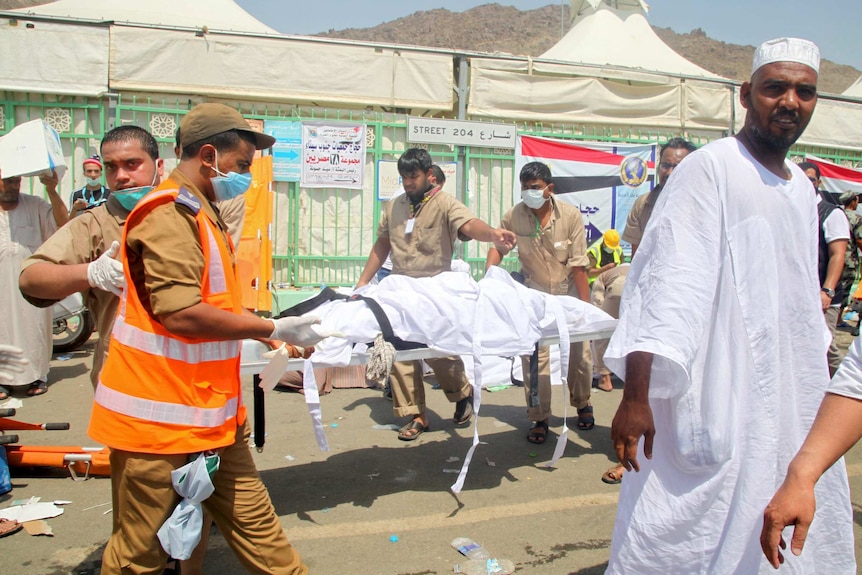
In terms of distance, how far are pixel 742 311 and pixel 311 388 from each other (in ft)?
7.47

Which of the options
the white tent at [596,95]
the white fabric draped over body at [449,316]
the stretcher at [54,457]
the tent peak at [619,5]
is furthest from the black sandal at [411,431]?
the tent peak at [619,5]

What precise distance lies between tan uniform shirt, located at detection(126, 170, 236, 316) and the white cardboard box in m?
3.03

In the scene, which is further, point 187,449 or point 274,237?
point 274,237

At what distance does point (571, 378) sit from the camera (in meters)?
5.40

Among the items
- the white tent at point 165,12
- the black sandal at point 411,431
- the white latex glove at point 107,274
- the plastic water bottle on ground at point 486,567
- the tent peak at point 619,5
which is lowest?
the plastic water bottle on ground at point 486,567

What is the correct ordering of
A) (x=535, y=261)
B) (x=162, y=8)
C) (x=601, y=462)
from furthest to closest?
(x=162, y=8), (x=535, y=261), (x=601, y=462)

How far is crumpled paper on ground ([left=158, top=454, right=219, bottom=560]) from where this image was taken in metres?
2.32

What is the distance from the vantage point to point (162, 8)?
11586 mm

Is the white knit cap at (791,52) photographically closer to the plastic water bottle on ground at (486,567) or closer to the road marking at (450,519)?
the plastic water bottle on ground at (486,567)

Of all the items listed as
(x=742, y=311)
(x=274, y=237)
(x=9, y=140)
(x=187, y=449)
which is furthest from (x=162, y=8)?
(x=742, y=311)

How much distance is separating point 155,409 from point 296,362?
145 centimetres

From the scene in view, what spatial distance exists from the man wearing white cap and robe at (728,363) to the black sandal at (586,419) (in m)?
3.36

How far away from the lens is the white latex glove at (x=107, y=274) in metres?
2.58

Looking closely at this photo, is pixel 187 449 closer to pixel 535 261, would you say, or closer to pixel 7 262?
pixel 535 261
